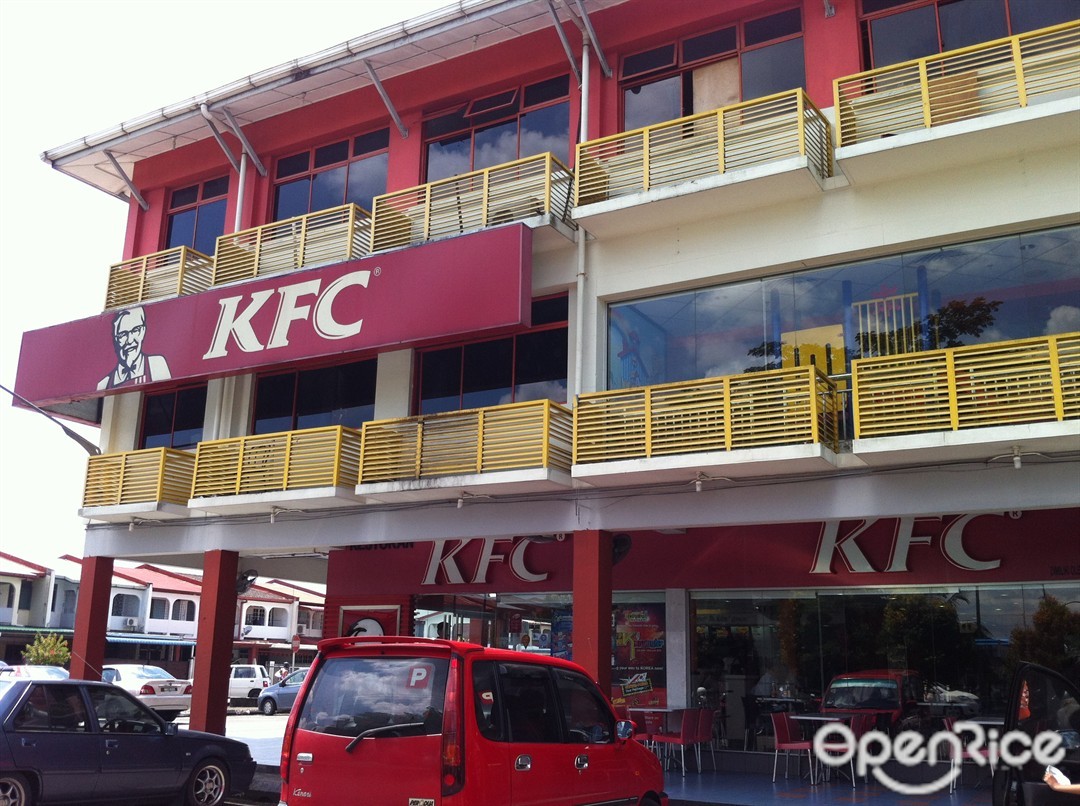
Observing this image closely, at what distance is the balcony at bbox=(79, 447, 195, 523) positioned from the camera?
18.1 m

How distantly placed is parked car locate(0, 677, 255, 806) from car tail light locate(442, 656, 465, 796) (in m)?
5.36

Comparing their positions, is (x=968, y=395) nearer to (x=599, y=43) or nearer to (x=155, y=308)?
(x=599, y=43)

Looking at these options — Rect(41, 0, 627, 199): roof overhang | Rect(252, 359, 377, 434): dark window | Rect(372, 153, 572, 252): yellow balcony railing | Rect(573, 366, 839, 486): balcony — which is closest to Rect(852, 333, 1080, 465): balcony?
Rect(573, 366, 839, 486): balcony

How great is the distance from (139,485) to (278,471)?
11.6 feet

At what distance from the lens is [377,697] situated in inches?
291

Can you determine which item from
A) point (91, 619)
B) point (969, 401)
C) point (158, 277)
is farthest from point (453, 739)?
point (158, 277)

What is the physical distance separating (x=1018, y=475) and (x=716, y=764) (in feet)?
24.3

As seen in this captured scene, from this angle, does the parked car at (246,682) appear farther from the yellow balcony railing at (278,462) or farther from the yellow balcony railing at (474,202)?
the yellow balcony railing at (474,202)

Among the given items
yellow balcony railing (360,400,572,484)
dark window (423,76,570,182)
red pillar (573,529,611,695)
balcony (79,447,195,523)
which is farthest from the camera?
balcony (79,447,195,523)

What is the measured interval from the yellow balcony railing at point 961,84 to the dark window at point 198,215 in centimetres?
1325

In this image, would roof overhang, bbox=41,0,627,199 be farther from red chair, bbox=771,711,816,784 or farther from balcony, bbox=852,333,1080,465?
red chair, bbox=771,711,816,784

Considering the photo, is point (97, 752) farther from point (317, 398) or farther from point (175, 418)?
point (175, 418)

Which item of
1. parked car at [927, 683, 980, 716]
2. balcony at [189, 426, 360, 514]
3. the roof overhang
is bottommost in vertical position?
parked car at [927, 683, 980, 716]

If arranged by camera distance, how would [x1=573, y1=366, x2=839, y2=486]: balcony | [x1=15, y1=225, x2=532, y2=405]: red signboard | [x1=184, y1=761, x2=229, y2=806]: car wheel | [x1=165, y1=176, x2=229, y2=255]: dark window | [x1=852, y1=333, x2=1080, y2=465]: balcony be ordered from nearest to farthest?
1. [x1=852, y1=333, x2=1080, y2=465]: balcony
2. [x1=184, y1=761, x2=229, y2=806]: car wheel
3. [x1=573, y1=366, x2=839, y2=486]: balcony
4. [x1=15, y1=225, x2=532, y2=405]: red signboard
5. [x1=165, y1=176, x2=229, y2=255]: dark window
